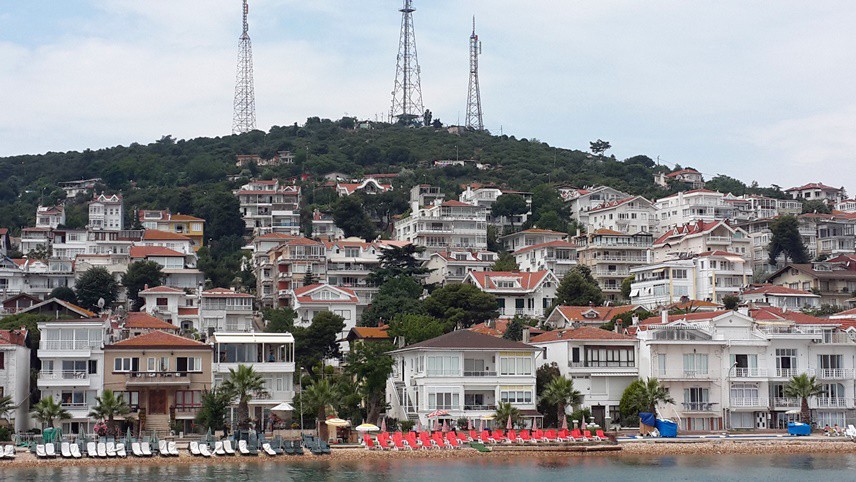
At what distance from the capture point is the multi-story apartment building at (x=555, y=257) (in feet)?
363

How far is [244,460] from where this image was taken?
55969mm

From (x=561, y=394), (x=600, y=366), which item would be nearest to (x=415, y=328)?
(x=600, y=366)

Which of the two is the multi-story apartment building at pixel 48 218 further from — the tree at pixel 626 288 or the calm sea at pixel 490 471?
the calm sea at pixel 490 471

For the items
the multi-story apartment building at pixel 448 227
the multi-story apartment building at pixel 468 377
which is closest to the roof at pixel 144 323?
the multi-story apartment building at pixel 468 377

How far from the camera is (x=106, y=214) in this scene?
13112cm

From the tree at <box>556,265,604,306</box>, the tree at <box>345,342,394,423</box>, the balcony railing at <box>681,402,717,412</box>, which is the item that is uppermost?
the tree at <box>556,265,604,306</box>

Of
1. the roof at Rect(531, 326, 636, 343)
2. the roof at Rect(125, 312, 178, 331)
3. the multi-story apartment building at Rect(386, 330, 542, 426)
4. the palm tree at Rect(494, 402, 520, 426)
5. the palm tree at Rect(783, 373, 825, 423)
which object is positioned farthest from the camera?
the roof at Rect(125, 312, 178, 331)

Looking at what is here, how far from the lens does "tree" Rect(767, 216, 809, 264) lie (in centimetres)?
11406

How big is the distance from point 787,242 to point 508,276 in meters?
31.5

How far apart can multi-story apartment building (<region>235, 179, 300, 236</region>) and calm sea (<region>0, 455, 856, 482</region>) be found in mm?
73706

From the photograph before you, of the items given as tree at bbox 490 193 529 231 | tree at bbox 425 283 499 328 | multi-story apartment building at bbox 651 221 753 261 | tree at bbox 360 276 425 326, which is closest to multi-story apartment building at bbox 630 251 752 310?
multi-story apartment building at bbox 651 221 753 261

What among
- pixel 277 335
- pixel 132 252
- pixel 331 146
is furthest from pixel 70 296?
pixel 331 146

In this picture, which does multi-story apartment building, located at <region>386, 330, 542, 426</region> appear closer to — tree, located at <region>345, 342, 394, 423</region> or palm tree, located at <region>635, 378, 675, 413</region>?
tree, located at <region>345, 342, 394, 423</region>

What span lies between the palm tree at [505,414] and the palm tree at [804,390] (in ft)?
53.0
